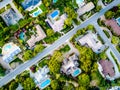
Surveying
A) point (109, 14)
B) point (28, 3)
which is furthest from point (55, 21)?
point (109, 14)

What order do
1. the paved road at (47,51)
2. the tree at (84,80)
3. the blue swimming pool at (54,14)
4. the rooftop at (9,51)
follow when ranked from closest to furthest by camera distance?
the tree at (84,80), the paved road at (47,51), the rooftop at (9,51), the blue swimming pool at (54,14)

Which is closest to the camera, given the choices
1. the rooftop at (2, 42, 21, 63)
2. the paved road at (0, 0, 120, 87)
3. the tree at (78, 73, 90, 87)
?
the tree at (78, 73, 90, 87)

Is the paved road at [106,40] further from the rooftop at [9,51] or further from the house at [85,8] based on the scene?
the rooftop at [9,51]

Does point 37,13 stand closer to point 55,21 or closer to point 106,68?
point 55,21

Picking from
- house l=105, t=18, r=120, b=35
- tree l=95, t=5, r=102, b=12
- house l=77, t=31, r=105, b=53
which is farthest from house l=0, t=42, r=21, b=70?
house l=105, t=18, r=120, b=35

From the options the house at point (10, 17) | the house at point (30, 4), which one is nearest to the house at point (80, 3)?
the house at point (30, 4)

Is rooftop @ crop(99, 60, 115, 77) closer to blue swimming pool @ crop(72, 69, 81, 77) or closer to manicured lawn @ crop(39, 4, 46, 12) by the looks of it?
blue swimming pool @ crop(72, 69, 81, 77)
